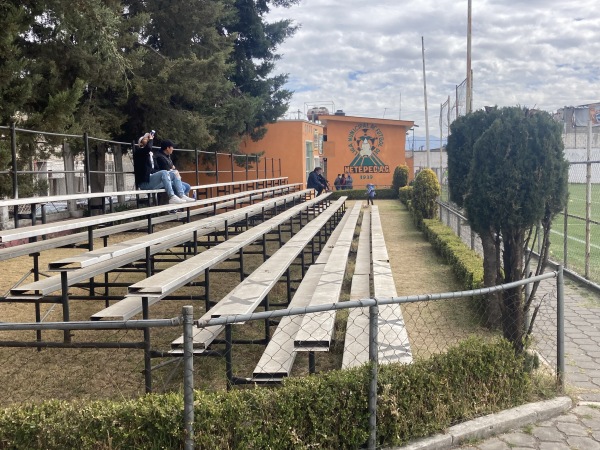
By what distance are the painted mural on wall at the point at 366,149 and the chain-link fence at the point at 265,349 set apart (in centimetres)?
2753

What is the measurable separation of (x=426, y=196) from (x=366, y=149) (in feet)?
58.1

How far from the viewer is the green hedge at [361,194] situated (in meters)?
30.8

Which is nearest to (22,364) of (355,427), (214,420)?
(214,420)

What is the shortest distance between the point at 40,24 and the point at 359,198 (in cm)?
2053

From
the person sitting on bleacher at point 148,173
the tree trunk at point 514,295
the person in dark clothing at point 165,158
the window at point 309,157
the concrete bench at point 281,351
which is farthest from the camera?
the window at point 309,157

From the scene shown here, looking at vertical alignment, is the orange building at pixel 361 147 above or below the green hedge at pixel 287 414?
above

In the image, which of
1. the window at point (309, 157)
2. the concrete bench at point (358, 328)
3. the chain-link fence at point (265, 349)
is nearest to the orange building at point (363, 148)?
the window at point (309, 157)

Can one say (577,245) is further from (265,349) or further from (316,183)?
(265,349)

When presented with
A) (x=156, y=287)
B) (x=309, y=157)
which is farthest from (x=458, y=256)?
(x=309, y=157)

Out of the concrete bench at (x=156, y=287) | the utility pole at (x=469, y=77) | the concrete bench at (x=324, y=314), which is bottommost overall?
the concrete bench at (x=324, y=314)

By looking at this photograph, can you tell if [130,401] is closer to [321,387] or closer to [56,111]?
[321,387]

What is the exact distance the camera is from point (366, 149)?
3397cm

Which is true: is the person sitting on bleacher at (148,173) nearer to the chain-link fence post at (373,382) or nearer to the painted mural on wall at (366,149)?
the chain-link fence post at (373,382)

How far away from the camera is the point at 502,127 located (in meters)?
5.14
